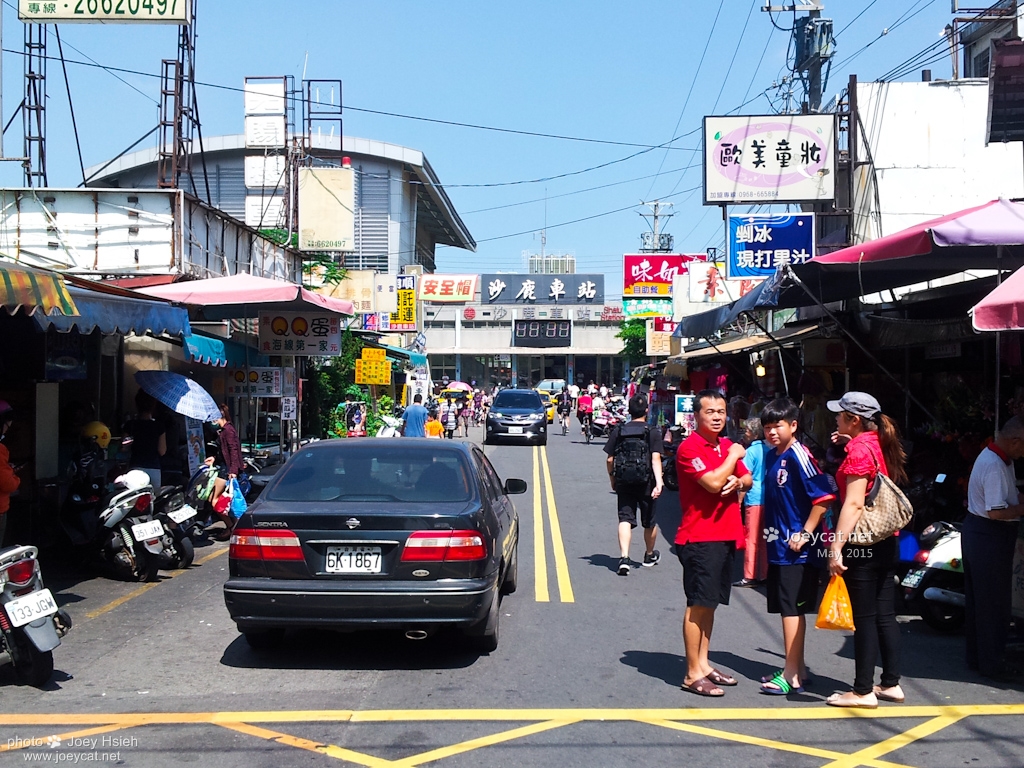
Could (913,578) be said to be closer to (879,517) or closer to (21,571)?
(879,517)

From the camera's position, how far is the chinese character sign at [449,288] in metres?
39.4

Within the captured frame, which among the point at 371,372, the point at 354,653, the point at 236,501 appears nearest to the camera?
the point at 354,653

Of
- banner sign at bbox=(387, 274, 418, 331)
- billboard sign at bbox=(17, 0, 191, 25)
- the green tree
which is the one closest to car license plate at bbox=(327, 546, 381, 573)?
billboard sign at bbox=(17, 0, 191, 25)

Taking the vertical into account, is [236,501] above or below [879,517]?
below

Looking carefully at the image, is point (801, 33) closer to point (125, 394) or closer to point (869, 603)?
point (125, 394)

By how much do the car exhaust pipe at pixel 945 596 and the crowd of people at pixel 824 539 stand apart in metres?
1.07

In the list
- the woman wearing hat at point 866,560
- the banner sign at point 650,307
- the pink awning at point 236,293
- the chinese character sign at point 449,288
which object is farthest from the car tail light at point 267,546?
the chinese character sign at point 449,288

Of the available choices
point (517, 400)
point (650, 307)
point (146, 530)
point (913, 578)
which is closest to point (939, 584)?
point (913, 578)

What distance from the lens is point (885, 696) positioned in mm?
5711

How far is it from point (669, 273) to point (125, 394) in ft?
73.3

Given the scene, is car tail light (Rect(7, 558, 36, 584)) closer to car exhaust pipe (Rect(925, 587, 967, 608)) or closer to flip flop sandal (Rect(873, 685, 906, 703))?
flip flop sandal (Rect(873, 685, 906, 703))

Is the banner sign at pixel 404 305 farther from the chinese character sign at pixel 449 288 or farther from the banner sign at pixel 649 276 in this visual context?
the banner sign at pixel 649 276

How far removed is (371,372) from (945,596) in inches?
646

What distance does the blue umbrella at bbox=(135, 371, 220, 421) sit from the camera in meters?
11.0
